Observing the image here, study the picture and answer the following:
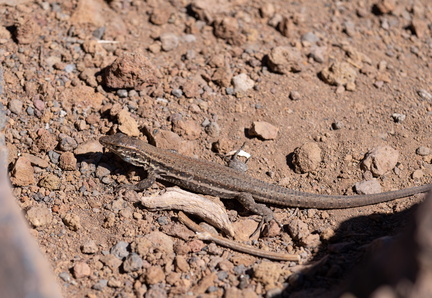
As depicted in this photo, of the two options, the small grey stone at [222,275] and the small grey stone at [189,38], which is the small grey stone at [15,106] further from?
the small grey stone at [222,275]

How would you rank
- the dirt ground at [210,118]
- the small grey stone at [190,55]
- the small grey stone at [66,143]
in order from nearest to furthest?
1. the dirt ground at [210,118]
2. the small grey stone at [66,143]
3. the small grey stone at [190,55]

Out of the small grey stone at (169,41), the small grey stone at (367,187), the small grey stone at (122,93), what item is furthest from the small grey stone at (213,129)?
the small grey stone at (367,187)

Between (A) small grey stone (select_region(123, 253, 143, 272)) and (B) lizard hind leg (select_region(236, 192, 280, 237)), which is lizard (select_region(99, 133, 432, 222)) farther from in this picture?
(A) small grey stone (select_region(123, 253, 143, 272))

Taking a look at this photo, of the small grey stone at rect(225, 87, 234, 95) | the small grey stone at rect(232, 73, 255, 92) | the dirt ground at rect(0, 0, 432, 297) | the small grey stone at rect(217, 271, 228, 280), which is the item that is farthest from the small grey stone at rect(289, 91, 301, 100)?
the small grey stone at rect(217, 271, 228, 280)

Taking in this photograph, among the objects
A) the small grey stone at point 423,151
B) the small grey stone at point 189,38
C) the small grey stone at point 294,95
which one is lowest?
the small grey stone at point 294,95

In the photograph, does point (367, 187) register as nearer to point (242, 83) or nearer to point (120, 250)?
point (242, 83)

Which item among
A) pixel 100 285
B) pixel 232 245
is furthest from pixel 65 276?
pixel 232 245

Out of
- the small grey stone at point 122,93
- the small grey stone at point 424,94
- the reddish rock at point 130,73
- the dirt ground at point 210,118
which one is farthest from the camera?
the small grey stone at point 424,94
